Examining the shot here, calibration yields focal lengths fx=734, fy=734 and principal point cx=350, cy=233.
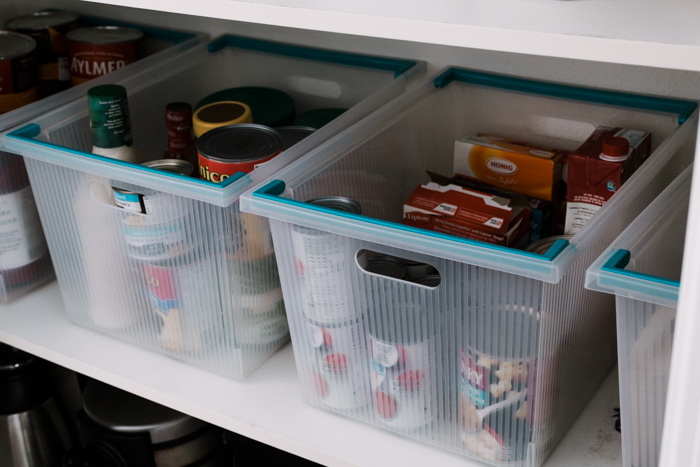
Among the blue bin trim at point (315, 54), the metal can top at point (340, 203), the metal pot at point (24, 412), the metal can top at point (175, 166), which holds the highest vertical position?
the blue bin trim at point (315, 54)

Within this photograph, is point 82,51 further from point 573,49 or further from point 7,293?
point 573,49

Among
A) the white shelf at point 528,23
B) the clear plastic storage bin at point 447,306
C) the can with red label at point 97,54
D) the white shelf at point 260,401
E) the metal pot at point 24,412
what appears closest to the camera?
the white shelf at point 528,23

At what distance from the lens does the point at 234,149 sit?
3.01 ft

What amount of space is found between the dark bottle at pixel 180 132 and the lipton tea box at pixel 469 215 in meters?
0.35

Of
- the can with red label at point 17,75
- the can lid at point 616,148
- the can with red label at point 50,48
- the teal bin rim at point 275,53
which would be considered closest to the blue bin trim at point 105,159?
the teal bin rim at point 275,53

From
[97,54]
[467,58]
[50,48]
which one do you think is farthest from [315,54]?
[50,48]

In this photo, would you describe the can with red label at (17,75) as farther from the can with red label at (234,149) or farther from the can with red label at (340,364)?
the can with red label at (340,364)

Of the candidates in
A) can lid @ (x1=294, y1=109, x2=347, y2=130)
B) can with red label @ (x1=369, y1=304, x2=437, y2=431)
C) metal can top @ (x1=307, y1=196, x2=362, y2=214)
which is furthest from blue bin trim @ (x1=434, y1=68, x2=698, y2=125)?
can with red label @ (x1=369, y1=304, x2=437, y2=431)

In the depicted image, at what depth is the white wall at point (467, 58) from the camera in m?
0.93

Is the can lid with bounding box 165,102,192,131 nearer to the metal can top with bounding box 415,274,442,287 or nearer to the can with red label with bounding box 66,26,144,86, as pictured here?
the can with red label with bounding box 66,26,144,86

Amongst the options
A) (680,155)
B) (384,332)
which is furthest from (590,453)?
(680,155)

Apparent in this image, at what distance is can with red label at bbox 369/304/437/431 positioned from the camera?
779 millimetres

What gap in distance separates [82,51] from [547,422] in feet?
3.00

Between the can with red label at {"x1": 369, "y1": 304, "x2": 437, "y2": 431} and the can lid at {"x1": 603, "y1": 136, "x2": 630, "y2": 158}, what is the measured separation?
11.8 inches
